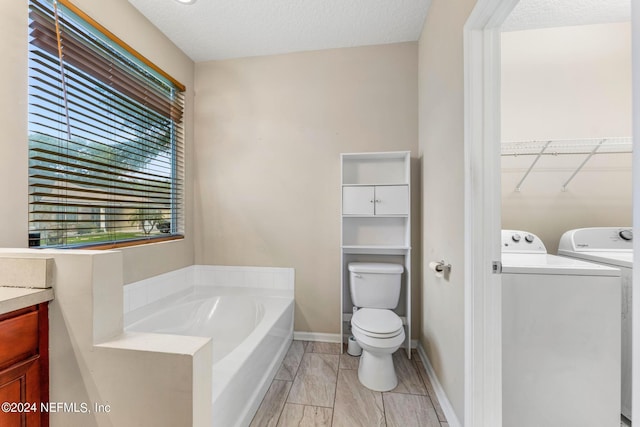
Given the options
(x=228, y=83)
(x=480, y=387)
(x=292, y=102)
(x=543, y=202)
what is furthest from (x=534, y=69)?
(x=228, y=83)

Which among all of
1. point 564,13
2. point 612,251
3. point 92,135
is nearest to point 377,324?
point 612,251

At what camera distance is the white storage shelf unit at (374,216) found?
2.09 meters

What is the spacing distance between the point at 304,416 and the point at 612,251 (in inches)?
83.1

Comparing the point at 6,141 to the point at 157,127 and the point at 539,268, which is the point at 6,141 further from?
the point at 539,268

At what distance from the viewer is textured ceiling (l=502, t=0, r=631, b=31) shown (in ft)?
5.34

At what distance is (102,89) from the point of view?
1.62m

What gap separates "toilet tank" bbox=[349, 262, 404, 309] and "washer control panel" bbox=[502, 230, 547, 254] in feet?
2.38

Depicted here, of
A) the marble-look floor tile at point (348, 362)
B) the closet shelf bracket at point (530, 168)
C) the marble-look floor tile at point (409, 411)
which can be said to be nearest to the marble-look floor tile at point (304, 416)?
the marble-look floor tile at point (409, 411)

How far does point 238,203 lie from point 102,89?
3.96ft

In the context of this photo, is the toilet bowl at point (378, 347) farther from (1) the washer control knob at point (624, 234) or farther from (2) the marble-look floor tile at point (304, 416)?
(1) the washer control knob at point (624, 234)

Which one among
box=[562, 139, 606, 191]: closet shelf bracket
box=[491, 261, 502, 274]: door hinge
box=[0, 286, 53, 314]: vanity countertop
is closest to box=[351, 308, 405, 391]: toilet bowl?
box=[491, 261, 502, 274]: door hinge

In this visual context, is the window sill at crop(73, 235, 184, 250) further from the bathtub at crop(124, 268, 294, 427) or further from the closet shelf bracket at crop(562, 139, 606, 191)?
the closet shelf bracket at crop(562, 139, 606, 191)

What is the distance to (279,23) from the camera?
1961 mm

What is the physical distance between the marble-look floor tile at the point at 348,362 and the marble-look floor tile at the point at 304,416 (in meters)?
0.45
